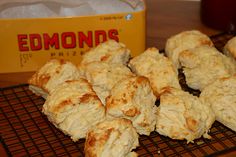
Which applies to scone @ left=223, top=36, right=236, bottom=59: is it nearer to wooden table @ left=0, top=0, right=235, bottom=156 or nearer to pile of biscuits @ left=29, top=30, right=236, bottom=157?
pile of biscuits @ left=29, top=30, right=236, bottom=157

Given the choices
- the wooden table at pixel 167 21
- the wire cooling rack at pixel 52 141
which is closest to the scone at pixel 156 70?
the wire cooling rack at pixel 52 141

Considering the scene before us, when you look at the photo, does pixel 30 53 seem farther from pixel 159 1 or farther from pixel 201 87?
pixel 159 1

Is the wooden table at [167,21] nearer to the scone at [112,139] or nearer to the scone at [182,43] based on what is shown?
the scone at [182,43]

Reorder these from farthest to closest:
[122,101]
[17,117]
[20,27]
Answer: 1. [20,27]
2. [17,117]
3. [122,101]

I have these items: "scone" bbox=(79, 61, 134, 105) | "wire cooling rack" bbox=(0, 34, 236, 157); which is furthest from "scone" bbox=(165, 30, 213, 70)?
"wire cooling rack" bbox=(0, 34, 236, 157)

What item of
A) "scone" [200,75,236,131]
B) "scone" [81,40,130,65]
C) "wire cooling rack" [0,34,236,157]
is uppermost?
"scone" [81,40,130,65]

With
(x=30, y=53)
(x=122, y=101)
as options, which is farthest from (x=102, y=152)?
(x=30, y=53)
